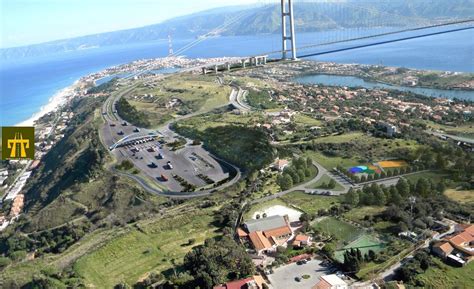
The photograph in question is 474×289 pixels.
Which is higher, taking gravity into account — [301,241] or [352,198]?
[352,198]

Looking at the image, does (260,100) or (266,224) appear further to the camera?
A: (260,100)

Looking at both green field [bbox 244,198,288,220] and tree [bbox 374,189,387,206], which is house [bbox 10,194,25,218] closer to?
green field [bbox 244,198,288,220]

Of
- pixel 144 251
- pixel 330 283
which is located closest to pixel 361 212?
pixel 330 283

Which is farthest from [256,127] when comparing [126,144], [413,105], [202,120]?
[413,105]

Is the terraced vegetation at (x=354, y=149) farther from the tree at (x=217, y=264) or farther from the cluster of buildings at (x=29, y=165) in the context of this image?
the cluster of buildings at (x=29, y=165)

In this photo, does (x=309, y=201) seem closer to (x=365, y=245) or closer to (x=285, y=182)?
(x=285, y=182)

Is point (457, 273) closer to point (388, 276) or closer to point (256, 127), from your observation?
point (388, 276)

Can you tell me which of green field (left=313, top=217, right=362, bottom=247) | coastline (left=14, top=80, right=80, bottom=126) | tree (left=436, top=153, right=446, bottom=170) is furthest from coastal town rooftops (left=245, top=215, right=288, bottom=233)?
coastline (left=14, top=80, right=80, bottom=126)

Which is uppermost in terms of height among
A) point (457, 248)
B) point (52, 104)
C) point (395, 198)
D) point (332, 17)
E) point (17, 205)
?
point (332, 17)
